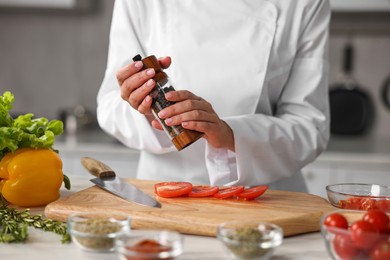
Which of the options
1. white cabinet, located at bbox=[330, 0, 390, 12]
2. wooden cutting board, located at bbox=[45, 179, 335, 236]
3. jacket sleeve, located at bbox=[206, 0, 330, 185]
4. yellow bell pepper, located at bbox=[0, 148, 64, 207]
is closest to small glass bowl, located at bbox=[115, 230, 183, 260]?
wooden cutting board, located at bbox=[45, 179, 335, 236]

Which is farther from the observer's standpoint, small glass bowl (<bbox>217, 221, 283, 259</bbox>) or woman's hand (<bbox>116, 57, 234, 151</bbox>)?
woman's hand (<bbox>116, 57, 234, 151</bbox>)

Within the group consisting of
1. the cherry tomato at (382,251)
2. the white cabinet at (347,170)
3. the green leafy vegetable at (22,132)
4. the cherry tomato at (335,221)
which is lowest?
the white cabinet at (347,170)

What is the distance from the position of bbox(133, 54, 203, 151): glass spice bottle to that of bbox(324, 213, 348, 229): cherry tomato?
39 centimetres

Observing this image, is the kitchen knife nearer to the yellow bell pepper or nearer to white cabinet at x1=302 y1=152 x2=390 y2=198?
the yellow bell pepper

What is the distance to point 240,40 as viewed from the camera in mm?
1737

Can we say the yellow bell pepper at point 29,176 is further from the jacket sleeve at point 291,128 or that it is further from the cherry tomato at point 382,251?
the cherry tomato at point 382,251

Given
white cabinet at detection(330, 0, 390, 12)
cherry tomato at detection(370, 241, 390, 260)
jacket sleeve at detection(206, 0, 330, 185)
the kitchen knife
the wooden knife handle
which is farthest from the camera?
white cabinet at detection(330, 0, 390, 12)

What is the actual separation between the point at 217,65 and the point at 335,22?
1538 mm

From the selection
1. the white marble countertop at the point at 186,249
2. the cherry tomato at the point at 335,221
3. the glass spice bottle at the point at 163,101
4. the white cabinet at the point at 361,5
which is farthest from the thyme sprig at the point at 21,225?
the white cabinet at the point at 361,5

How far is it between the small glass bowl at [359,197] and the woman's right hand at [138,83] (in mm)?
414

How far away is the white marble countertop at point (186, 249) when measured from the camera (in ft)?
3.50

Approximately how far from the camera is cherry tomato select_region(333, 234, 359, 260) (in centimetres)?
97

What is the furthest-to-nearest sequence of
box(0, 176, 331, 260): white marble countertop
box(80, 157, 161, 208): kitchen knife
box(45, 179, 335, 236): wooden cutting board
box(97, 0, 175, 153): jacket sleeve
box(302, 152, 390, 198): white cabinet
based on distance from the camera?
box(302, 152, 390, 198): white cabinet → box(97, 0, 175, 153): jacket sleeve → box(80, 157, 161, 208): kitchen knife → box(45, 179, 335, 236): wooden cutting board → box(0, 176, 331, 260): white marble countertop

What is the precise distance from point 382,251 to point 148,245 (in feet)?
1.11
